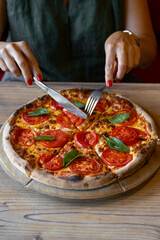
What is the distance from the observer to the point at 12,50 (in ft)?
4.86

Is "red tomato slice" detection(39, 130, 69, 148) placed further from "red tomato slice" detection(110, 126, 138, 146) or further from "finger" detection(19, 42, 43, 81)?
"finger" detection(19, 42, 43, 81)

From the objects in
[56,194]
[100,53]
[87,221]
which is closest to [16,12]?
[100,53]

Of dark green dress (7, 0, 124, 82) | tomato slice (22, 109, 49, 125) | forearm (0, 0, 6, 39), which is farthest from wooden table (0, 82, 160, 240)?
forearm (0, 0, 6, 39)

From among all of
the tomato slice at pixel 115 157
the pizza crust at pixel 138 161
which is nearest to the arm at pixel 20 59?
the tomato slice at pixel 115 157

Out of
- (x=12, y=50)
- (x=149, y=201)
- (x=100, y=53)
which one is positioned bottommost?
(x=149, y=201)

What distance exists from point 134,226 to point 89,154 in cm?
40

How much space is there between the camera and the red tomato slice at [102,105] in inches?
61.3

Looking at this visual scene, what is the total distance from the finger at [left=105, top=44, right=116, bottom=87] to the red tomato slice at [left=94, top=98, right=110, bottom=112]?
158 mm

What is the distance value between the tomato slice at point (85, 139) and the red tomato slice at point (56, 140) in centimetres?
6

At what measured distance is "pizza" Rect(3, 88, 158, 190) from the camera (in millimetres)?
1103

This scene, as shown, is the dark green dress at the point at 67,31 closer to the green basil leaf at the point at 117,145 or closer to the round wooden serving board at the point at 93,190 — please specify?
the green basil leaf at the point at 117,145

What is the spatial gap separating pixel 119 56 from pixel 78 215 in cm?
94


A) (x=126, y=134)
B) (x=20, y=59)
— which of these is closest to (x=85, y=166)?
(x=126, y=134)

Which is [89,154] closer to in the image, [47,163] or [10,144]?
[47,163]
